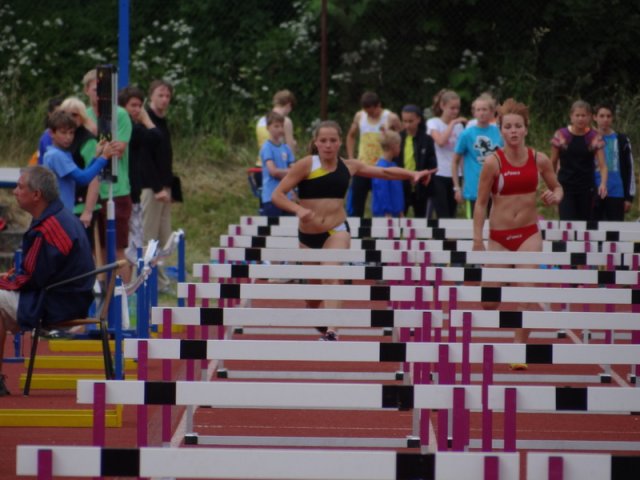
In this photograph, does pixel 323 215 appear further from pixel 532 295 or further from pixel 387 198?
pixel 387 198

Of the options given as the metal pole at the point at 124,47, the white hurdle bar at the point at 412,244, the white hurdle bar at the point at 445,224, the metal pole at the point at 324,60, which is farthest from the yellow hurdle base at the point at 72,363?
the metal pole at the point at 324,60

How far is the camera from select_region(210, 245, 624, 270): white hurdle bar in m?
10.2

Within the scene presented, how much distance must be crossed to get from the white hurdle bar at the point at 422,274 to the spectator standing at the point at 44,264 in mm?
798

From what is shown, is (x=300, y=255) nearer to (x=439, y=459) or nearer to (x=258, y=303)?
(x=258, y=303)

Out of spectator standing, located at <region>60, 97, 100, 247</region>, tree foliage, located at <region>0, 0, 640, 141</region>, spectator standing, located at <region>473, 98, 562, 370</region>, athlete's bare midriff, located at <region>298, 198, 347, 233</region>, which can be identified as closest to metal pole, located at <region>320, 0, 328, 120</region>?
tree foliage, located at <region>0, 0, 640, 141</region>

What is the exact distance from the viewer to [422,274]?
959 centimetres

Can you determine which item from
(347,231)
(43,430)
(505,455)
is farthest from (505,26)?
(505,455)

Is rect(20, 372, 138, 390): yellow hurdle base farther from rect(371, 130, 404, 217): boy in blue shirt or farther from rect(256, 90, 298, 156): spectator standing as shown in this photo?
rect(371, 130, 404, 217): boy in blue shirt

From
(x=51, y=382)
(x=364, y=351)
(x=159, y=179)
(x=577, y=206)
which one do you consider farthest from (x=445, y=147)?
(x=364, y=351)

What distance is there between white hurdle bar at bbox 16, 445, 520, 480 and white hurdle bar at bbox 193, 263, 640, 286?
4999 mm

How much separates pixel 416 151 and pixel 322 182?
528 cm

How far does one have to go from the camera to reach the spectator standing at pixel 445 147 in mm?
16578

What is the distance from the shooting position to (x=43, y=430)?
26.8 ft

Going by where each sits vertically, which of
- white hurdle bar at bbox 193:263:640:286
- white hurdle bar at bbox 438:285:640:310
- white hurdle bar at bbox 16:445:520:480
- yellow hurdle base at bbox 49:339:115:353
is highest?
white hurdle bar at bbox 193:263:640:286
